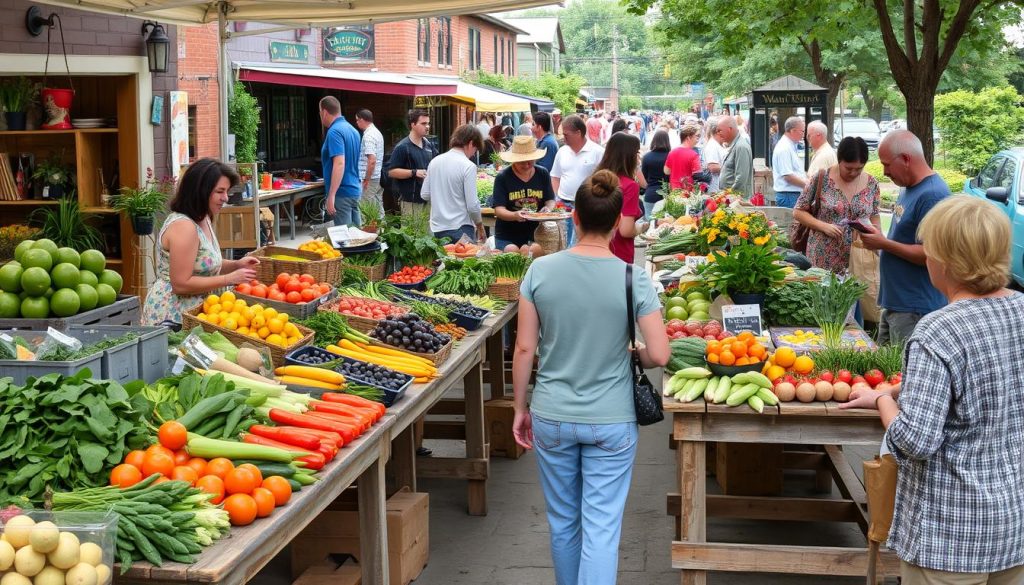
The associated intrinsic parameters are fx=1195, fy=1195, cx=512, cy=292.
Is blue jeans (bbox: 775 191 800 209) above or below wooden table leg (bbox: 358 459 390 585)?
above

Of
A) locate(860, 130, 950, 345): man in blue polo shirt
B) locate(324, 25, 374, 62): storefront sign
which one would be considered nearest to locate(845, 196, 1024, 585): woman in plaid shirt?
locate(860, 130, 950, 345): man in blue polo shirt

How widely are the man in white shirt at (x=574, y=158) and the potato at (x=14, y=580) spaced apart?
31.1ft

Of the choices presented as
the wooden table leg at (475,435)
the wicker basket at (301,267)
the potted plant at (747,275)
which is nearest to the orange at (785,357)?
the potted plant at (747,275)

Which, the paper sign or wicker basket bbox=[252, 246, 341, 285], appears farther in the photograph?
wicker basket bbox=[252, 246, 341, 285]

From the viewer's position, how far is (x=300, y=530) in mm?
4379

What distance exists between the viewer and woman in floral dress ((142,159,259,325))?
6.50m

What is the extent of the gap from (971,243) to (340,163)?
1066 cm

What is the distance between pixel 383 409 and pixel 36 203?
7219 millimetres

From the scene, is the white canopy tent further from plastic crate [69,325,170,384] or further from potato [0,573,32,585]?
potato [0,573,32,585]

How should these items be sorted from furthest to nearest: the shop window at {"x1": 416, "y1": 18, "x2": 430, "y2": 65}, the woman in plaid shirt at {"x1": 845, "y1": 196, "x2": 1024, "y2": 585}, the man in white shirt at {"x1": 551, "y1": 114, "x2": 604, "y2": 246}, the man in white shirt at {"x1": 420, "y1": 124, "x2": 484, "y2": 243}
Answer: the shop window at {"x1": 416, "y1": 18, "x2": 430, "y2": 65} → the man in white shirt at {"x1": 551, "y1": 114, "x2": 604, "y2": 246} → the man in white shirt at {"x1": 420, "y1": 124, "x2": 484, "y2": 243} → the woman in plaid shirt at {"x1": 845, "y1": 196, "x2": 1024, "y2": 585}

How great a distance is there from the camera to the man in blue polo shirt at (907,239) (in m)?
6.80

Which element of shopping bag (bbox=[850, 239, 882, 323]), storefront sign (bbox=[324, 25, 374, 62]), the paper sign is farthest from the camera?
storefront sign (bbox=[324, 25, 374, 62])

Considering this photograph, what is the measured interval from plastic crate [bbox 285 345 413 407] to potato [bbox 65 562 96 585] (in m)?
2.23

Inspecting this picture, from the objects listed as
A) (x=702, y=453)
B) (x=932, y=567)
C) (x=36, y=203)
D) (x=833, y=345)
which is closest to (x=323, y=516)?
(x=702, y=453)
